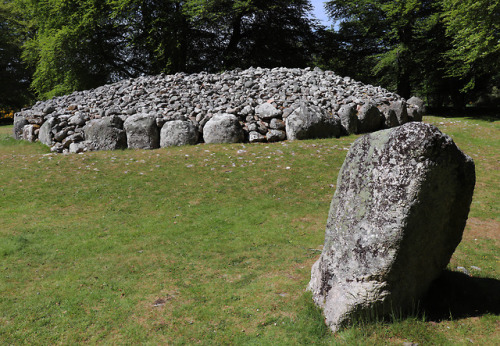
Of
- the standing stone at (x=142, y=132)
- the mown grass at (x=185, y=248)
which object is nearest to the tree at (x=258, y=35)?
the standing stone at (x=142, y=132)

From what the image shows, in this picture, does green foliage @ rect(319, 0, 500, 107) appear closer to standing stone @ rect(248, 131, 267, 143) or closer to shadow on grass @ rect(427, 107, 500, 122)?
shadow on grass @ rect(427, 107, 500, 122)

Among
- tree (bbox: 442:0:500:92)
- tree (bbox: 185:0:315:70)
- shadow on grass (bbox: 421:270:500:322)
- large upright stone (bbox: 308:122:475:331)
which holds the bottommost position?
shadow on grass (bbox: 421:270:500:322)

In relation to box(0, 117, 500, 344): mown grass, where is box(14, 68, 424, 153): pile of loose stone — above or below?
above

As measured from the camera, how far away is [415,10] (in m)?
27.9

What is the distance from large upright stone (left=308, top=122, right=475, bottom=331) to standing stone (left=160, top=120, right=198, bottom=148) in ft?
36.9

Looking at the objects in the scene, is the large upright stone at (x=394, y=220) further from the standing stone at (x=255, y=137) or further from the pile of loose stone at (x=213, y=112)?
the pile of loose stone at (x=213, y=112)

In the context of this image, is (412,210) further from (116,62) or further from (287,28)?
(116,62)

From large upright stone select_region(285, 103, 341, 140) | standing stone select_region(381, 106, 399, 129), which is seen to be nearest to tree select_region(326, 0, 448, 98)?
standing stone select_region(381, 106, 399, 129)

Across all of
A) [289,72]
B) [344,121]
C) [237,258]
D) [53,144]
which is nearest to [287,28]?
[289,72]

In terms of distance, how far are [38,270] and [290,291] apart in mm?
4703

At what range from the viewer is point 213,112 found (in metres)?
16.0

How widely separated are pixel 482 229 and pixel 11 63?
49751mm

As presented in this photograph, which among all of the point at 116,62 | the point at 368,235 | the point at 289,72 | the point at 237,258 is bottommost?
the point at 237,258

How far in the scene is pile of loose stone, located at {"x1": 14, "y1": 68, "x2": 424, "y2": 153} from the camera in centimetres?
1521
